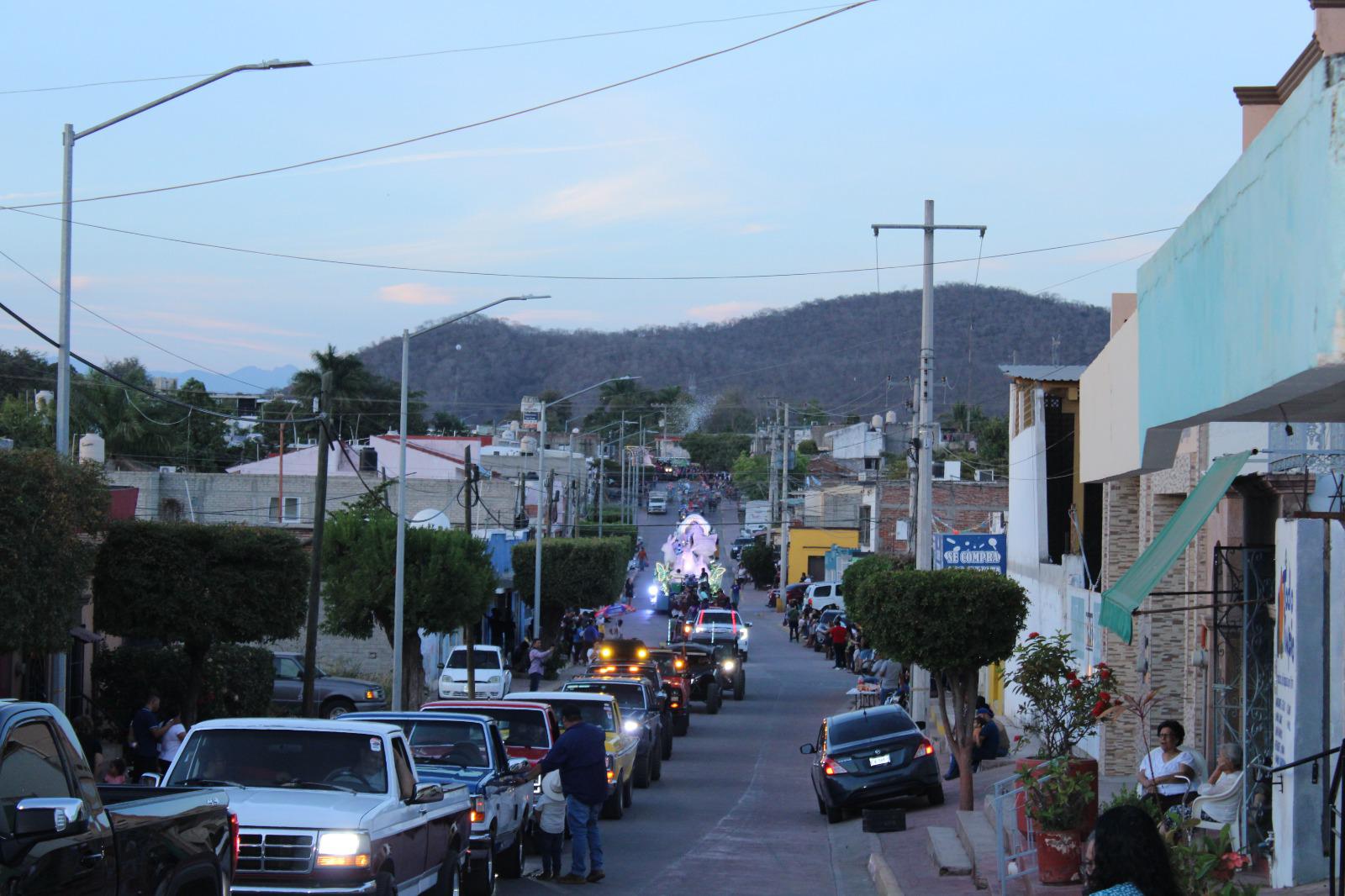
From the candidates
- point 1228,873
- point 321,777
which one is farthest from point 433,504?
point 1228,873

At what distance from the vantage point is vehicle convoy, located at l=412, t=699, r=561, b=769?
17469mm

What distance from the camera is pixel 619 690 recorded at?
25.2m

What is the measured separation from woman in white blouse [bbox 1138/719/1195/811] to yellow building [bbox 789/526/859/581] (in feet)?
242

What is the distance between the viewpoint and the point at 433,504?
59.2m

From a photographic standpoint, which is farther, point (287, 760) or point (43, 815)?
point (287, 760)

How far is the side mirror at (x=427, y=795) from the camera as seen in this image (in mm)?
11133

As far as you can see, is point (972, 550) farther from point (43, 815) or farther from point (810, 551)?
point (810, 551)

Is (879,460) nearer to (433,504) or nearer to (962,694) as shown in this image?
(433,504)

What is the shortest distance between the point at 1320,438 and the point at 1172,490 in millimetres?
4854

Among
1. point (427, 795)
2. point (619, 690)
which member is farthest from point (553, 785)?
point (619, 690)

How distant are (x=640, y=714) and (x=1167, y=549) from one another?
46.0 ft

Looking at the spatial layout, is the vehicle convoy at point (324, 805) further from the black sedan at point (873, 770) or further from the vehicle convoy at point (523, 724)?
the black sedan at point (873, 770)

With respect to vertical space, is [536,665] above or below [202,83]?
below

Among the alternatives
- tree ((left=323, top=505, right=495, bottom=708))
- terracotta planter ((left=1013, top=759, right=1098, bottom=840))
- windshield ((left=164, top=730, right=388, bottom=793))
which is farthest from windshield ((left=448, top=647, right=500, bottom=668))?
windshield ((left=164, top=730, right=388, bottom=793))
